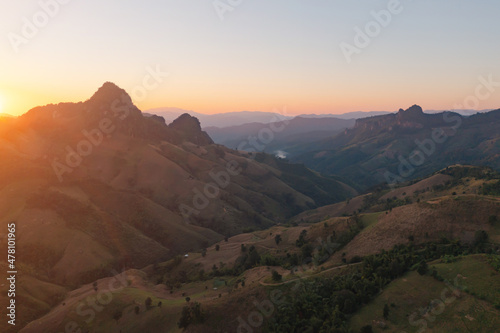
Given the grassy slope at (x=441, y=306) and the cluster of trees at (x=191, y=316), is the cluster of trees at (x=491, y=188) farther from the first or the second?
the cluster of trees at (x=191, y=316)

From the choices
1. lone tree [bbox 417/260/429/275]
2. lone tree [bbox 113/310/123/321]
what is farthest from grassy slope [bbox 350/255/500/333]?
lone tree [bbox 113/310/123/321]

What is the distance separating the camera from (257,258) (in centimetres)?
9175

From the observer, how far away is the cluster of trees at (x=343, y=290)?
4950 centimetres

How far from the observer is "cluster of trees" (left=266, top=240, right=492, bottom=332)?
4950 cm

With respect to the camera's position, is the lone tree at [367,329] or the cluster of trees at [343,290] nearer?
the lone tree at [367,329]

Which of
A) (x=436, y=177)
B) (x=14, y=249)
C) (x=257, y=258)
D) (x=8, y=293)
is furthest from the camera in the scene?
(x=436, y=177)

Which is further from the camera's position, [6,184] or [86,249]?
[6,184]

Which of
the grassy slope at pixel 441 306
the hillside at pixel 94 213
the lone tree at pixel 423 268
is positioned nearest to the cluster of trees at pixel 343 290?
the lone tree at pixel 423 268

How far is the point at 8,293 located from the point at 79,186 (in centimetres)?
7608

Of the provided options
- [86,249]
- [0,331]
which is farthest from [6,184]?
[0,331]

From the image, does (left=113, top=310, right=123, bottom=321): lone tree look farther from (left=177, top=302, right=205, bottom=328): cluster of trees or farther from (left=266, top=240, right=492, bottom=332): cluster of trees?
(left=266, top=240, right=492, bottom=332): cluster of trees

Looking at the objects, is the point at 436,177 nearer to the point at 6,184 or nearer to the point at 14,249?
the point at 14,249

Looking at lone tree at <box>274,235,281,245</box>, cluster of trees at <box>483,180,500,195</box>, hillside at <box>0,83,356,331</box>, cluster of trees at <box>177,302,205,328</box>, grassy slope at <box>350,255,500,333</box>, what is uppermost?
hillside at <box>0,83,356,331</box>

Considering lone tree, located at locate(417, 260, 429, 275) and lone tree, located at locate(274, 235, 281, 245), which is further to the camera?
lone tree, located at locate(274, 235, 281, 245)
